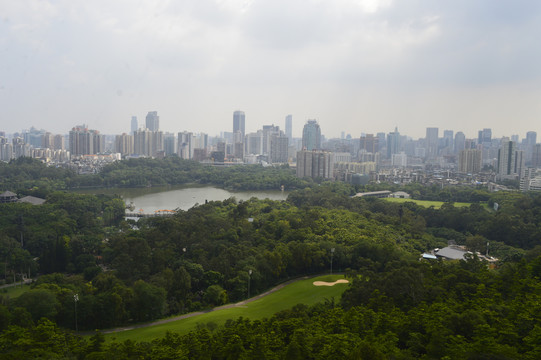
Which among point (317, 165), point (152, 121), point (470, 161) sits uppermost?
point (152, 121)

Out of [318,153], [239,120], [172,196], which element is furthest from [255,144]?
[172,196]

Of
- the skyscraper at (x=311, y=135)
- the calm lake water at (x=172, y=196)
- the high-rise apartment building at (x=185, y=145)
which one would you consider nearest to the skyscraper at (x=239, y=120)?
the high-rise apartment building at (x=185, y=145)

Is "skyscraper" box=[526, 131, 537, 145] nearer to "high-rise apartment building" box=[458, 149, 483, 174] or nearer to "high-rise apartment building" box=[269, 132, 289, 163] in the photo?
"high-rise apartment building" box=[458, 149, 483, 174]

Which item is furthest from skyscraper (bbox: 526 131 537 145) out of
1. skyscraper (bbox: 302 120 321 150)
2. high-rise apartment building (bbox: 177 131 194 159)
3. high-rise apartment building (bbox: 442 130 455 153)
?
high-rise apartment building (bbox: 177 131 194 159)

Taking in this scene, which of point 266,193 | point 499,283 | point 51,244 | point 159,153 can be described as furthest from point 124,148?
point 499,283

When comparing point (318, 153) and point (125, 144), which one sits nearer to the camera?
point (318, 153)

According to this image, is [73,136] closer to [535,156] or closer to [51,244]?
[51,244]

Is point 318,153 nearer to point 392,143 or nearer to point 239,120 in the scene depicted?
point 392,143
